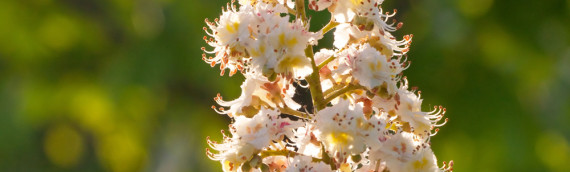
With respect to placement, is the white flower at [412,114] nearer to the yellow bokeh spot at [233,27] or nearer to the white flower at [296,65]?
the white flower at [296,65]

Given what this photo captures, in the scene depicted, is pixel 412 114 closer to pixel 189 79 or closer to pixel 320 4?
pixel 320 4

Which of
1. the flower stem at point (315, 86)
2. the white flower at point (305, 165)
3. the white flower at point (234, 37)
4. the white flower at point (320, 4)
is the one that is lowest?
the white flower at point (305, 165)

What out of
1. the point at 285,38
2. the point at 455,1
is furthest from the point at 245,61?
the point at 455,1

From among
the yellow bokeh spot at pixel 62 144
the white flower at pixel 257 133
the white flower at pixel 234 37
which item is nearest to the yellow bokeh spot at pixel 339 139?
the white flower at pixel 257 133

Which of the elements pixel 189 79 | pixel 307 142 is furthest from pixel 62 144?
pixel 307 142

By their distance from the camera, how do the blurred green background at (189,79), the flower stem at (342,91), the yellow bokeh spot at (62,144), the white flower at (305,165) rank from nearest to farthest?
the white flower at (305,165) < the flower stem at (342,91) < the blurred green background at (189,79) < the yellow bokeh spot at (62,144)

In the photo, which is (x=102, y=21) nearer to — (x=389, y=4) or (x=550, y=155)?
(x=389, y=4)

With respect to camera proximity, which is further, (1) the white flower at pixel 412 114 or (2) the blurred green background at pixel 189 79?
(2) the blurred green background at pixel 189 79
